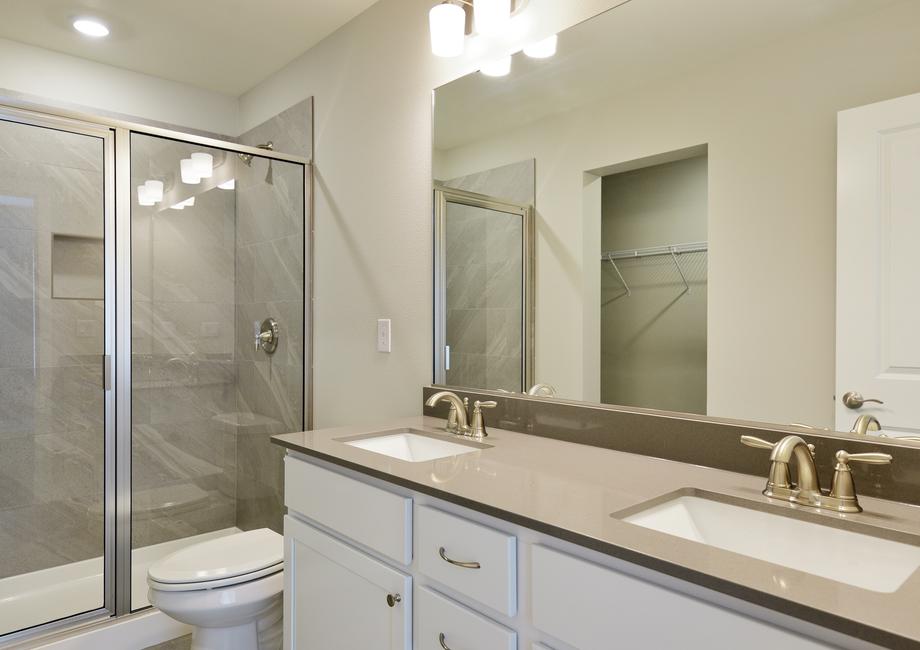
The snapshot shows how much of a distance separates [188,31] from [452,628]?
8.27ft

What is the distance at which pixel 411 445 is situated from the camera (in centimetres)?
182

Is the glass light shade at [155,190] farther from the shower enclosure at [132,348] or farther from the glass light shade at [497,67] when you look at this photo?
the glass light shade at [497,67]

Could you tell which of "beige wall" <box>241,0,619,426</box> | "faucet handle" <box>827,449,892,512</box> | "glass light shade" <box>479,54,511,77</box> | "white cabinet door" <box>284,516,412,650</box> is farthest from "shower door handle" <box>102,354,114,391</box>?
"faucet handle" <box>827,449,892,512</box>

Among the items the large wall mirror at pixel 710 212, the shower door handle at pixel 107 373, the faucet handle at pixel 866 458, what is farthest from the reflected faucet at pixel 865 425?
the shower door handle at pixel 107 373

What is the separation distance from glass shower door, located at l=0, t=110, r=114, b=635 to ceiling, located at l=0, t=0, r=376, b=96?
0.52 m

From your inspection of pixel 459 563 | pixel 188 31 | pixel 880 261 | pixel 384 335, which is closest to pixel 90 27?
pixel 188 31

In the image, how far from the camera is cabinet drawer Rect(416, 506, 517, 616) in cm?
102

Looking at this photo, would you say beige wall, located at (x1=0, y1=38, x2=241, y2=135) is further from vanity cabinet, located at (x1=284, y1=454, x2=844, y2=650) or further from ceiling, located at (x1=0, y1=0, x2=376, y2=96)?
vanity cabinet, located at (x1=284, y1=454, x2=844, y2=650)

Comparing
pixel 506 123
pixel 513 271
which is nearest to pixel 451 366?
pixel 513 271

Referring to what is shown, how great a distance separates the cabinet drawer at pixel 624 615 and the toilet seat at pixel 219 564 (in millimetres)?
1220

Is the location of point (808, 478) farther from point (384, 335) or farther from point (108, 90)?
point (108, 90)

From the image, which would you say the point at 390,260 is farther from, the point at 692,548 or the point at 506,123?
the point at 692,548

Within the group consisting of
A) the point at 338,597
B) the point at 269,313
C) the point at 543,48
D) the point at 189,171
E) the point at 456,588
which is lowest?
the point at 338,597

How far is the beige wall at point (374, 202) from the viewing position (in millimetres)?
2125
